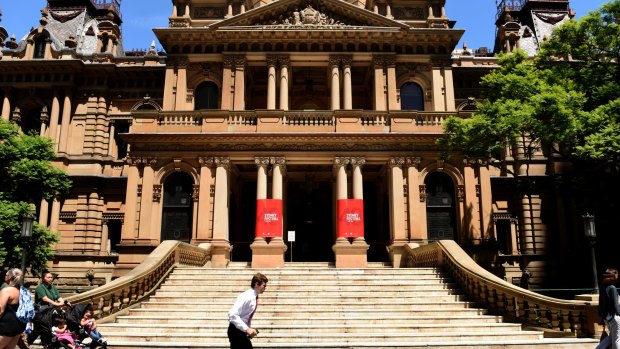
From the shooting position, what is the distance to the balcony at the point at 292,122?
26219 millimetres

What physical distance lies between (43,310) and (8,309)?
147 inches

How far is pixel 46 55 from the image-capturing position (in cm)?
3481

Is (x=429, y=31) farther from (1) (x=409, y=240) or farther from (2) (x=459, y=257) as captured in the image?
(2) (x=459, y=257)

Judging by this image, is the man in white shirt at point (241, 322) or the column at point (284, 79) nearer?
the man in white shirt at point (241, 322)

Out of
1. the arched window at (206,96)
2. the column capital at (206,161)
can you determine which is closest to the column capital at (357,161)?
the column capital at (206,161)

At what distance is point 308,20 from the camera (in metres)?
31.0

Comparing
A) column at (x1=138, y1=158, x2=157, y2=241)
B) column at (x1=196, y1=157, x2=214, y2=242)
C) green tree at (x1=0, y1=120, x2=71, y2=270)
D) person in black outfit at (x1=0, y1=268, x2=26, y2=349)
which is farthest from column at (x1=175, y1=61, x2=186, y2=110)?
person in black outfit at (x1=0, y1=268, x2=26, y2=349)

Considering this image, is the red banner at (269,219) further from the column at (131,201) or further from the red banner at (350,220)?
the column at (131,201)

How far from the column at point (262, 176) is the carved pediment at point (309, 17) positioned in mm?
9469

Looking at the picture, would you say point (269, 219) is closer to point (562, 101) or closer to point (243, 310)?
point (562, 101)

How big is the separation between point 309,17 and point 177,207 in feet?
46.5

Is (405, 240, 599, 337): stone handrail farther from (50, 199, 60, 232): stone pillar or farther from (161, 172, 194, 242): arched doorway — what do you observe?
(50, 199, 60, 232): stone pillar

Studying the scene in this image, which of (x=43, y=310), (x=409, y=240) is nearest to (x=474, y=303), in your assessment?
(x=409, y=240)

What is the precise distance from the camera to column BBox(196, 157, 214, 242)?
990 inches
